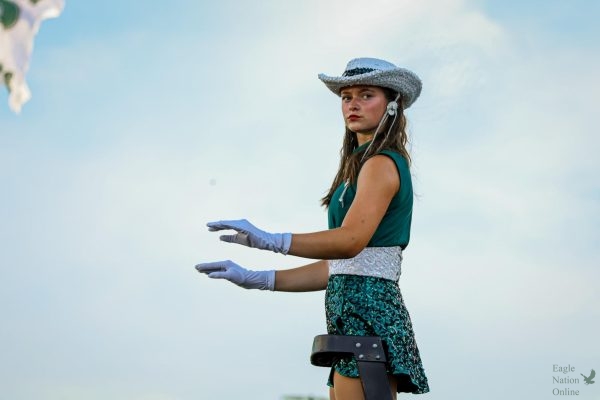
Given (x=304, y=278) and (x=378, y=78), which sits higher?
(x=378, y=78)

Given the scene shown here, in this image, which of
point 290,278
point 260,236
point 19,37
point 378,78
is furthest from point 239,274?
point 19,37

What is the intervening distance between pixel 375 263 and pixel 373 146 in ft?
1.89

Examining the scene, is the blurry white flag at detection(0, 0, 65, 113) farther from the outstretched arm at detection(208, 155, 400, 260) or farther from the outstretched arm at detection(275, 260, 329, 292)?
the outstretched arm at detection(275, 260, 329, 292)

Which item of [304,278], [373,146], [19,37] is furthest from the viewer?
[304,278]

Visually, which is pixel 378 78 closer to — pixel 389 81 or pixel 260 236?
pixel 389 81

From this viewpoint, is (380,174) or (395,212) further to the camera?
(395,212)

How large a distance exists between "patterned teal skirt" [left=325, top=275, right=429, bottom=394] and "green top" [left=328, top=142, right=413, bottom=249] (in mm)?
198

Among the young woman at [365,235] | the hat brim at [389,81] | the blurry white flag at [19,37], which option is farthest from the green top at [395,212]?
the blurry white flag at [19,37]

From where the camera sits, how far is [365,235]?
4.41 m

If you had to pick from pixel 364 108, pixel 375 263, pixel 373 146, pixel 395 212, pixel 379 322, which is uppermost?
pixel 364 108

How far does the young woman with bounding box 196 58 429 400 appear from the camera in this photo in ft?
14.3

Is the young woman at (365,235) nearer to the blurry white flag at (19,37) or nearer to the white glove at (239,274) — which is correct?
the white glove at (239,274)

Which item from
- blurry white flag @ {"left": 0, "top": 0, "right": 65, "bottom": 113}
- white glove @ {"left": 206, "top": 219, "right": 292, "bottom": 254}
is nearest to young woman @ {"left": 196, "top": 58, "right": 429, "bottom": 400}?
white glove @ {"left": 206, "top": 219, "right": 292, "bottom": 254}

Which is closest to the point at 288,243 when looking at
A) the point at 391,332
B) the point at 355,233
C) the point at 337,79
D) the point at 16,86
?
the point at 355,233
